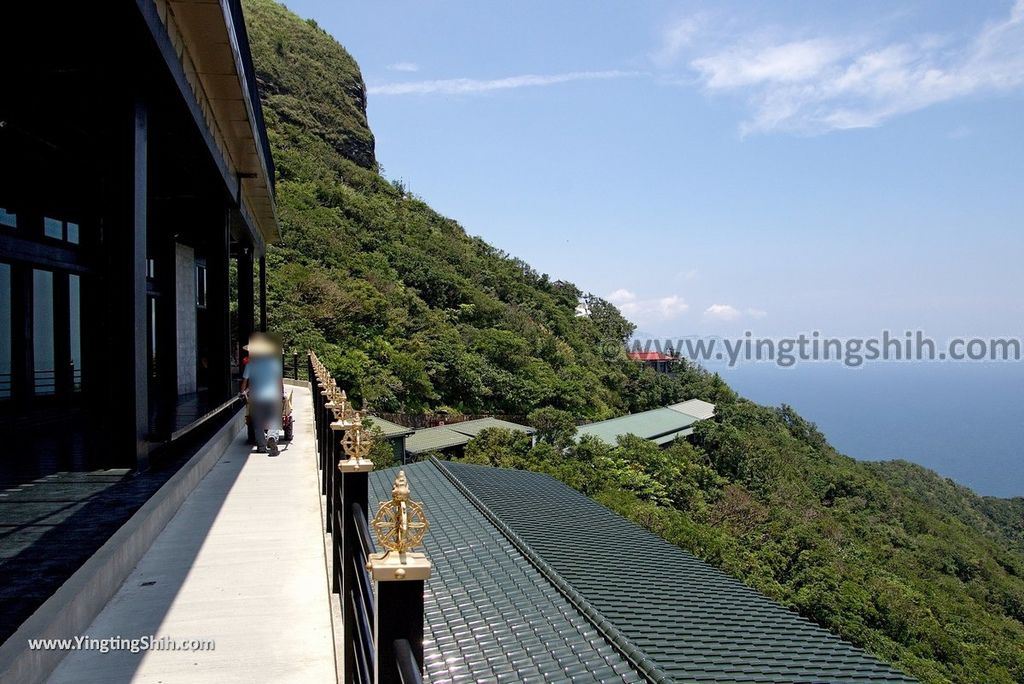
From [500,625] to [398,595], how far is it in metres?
6.05

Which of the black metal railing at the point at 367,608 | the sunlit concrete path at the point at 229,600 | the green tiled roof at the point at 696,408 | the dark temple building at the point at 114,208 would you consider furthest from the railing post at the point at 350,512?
the green tiled roof at the point at 696,408

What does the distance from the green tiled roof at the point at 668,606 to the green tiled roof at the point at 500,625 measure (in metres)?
0.18

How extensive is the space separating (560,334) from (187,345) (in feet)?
127

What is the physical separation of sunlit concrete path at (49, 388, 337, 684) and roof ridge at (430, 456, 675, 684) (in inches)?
123

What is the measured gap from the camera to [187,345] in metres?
14.3

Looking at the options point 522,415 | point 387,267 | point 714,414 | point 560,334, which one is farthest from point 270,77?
point 714,414

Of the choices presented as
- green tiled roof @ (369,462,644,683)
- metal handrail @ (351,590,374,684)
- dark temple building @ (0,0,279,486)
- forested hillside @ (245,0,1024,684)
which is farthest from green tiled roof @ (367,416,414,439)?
metal handrail @ (351,590,374,684)

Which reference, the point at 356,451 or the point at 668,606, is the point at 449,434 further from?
the point at 356,451

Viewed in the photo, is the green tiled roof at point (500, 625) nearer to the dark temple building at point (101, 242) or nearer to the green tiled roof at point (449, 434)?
the dark temple building at point (101, 242)

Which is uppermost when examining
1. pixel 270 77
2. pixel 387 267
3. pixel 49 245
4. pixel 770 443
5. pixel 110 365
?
pixel 270 77

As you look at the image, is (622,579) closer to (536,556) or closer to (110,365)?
(536,556)

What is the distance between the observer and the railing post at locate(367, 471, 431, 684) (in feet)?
5.37

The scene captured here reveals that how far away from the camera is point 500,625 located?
7.25 meters

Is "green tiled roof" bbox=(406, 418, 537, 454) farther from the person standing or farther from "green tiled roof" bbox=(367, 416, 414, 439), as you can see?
the person standing
